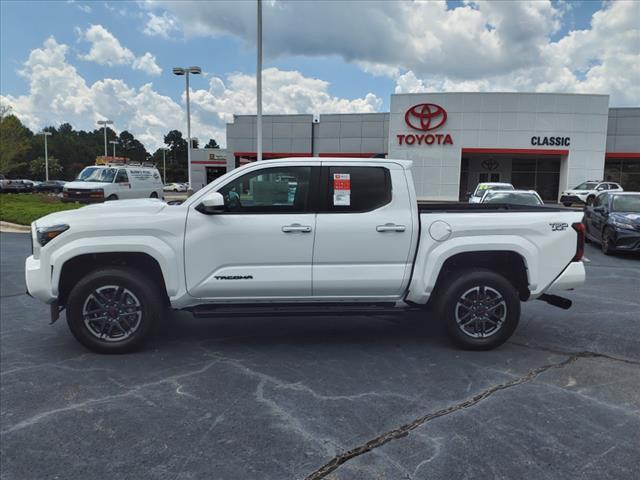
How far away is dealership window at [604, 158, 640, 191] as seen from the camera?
38.5 meters

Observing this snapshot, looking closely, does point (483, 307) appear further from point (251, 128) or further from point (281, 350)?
point (251, 128)

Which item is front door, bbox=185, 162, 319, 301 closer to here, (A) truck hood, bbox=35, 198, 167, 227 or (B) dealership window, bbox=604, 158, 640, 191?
(A) truck hood, bbox=35, 198, 167, 227

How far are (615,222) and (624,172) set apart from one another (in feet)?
106

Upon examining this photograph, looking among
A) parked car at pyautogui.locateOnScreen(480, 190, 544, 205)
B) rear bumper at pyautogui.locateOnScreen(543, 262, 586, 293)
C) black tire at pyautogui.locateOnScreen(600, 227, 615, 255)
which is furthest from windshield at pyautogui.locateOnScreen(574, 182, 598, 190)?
rear bumper at pyautogui.locateOnScreen(543, 262, 586, 293)

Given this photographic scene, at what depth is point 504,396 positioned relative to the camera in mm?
3895

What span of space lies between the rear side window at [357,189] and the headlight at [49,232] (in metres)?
2.46

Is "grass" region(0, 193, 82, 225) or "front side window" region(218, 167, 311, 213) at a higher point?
"front side window" region(218, 167, 311, 213)

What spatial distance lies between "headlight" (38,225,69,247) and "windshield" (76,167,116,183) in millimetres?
17289

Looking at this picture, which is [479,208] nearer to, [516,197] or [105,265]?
[105,265]

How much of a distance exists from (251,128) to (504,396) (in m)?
41.5

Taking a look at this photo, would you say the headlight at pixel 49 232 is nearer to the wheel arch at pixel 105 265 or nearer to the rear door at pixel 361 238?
the wheel arch at pixel 105 265

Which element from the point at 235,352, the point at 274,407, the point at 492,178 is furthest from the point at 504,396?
the point at 492,178

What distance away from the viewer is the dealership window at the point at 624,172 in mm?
38531

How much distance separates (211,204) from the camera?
4.48 metres
